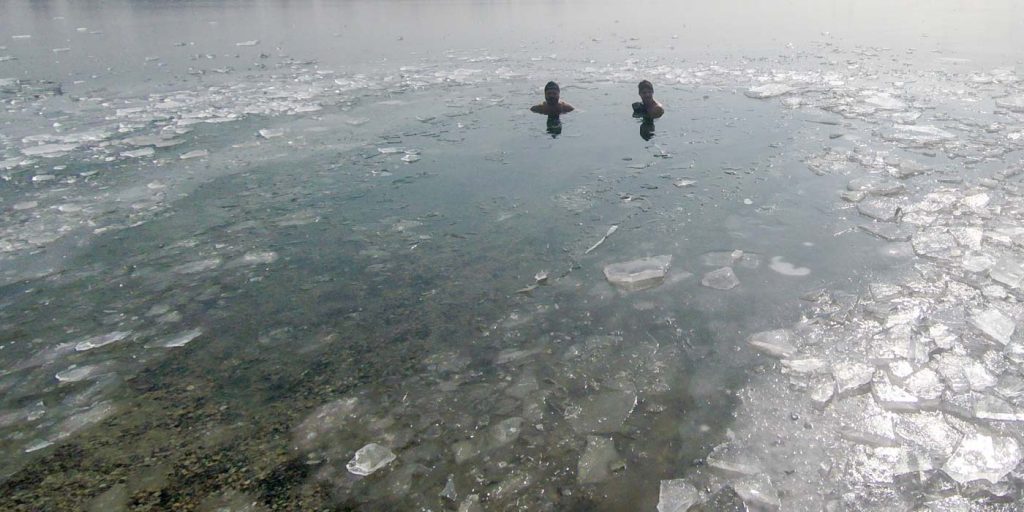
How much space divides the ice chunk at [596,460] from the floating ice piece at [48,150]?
8.23 meters

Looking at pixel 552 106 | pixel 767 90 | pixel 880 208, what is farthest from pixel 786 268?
pixel 767 90

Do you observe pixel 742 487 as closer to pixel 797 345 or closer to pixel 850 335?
pixel 797 345

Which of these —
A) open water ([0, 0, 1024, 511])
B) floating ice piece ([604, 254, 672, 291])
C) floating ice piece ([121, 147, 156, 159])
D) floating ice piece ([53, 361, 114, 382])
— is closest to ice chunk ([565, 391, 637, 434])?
open water ([0, 0, 1024, 511])

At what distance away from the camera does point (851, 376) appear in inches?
139

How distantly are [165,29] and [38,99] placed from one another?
41.0 ft

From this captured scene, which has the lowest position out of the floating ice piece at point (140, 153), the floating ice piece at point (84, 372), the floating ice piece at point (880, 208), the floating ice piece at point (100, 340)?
the floating ice piece at point (84, 372)

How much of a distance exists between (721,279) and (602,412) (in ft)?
6.25

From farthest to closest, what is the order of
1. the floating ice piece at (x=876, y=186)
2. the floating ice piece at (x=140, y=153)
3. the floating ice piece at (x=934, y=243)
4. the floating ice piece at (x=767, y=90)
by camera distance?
the floating ice piece at (x=767, y=90) < the floating ice piece at (x=140, y=153) < the floating ice piece at (x=876, y=186) < the floating ice piece at (x=934, y=243)

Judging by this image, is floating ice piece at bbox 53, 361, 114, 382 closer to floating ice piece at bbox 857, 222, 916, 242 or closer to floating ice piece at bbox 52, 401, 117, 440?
floating ice piece at bbox 52, 401, 117, 440

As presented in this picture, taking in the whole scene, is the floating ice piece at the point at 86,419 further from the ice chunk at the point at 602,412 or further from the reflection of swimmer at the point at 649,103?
the reflection of swimmer at the point at 649,103

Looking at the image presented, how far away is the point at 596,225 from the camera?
575 cm

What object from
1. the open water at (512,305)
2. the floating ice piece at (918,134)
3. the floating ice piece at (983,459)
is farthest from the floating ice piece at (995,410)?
the floating ice piece at (918,134)

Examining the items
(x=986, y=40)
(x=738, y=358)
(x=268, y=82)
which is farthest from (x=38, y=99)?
(x=986, y=40)

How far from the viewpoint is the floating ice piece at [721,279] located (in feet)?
15.2
